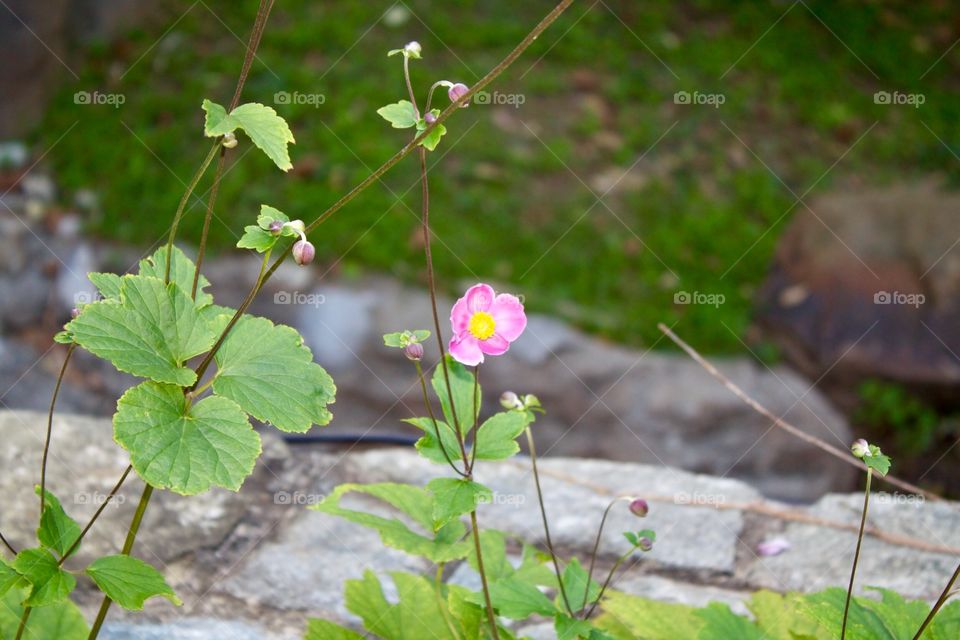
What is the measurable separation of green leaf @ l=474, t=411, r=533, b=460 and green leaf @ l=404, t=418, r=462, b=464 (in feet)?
0.09

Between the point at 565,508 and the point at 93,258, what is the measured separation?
253cm

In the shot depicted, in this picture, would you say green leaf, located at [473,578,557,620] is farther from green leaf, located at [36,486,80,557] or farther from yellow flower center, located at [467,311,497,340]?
green leaf, located at [36,486,80,557]

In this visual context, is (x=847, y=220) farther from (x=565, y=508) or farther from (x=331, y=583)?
(x=331, y=583)

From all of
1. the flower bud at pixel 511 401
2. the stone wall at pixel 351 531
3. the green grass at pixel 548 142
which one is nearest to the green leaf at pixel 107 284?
the flower bud at pixel 511 401

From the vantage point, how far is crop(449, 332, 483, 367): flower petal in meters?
1.09

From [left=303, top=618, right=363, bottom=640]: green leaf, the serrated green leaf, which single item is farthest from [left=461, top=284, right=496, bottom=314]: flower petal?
[left=303, top=618, right=363, bottom=640]: green leaf

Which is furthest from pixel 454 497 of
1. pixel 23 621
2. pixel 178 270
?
pixel 23 621

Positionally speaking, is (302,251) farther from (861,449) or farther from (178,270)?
(861,449)

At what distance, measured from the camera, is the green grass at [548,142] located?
3.87 meters

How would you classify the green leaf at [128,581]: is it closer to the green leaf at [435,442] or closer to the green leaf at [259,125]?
the green leaf at [435,442]

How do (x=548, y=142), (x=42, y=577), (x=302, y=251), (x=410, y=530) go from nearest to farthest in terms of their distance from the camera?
(x=302, y=251) → (x=42, y=577) → (x=410, y=530) → (x=548, y=142)

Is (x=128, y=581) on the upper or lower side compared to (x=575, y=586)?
lower

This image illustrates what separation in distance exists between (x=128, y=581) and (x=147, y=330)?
28 cm

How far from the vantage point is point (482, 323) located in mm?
1115
